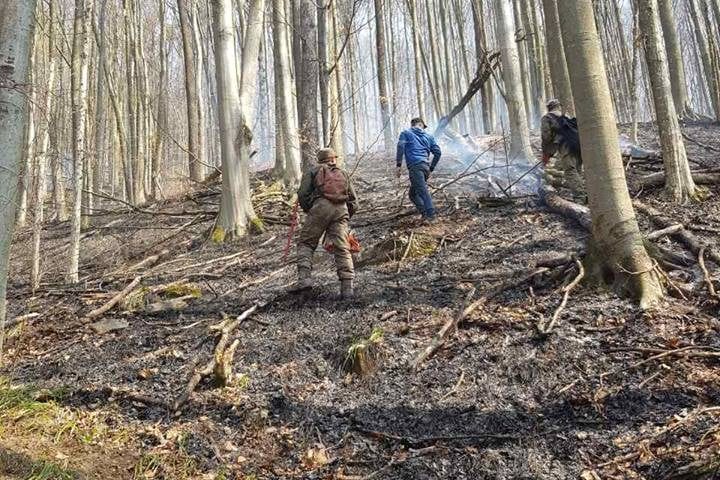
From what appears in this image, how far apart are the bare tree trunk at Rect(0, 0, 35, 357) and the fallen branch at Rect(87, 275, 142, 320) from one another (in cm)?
194

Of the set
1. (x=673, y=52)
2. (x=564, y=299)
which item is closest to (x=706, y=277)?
(x=564, y=299)

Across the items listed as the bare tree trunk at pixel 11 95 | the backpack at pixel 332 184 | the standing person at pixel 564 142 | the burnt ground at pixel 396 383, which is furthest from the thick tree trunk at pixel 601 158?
the bare tree trunk at pixel 11 95

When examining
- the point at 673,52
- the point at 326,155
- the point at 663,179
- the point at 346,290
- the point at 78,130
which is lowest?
the point at 346,290

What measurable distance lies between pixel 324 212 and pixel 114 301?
262 cm

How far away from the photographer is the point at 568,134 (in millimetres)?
7055

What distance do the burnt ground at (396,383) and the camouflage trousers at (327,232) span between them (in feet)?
1.21

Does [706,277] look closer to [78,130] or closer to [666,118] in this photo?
[666,118]

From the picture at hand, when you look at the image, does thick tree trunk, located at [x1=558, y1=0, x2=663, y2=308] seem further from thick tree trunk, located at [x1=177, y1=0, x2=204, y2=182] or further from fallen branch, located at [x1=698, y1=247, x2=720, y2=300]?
thick tree trunk, located at [x1=177, y1=0, x2=204, y2=182]

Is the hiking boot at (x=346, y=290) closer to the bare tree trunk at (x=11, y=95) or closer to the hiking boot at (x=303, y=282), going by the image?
the hiking boot at (x=303, y=282)

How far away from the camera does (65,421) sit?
348 centimetres

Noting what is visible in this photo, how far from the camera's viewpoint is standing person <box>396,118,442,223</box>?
7.15 metres

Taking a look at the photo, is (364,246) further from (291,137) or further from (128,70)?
(128,70)

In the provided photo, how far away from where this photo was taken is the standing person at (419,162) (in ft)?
23.5

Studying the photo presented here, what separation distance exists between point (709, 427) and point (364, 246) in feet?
15.3
